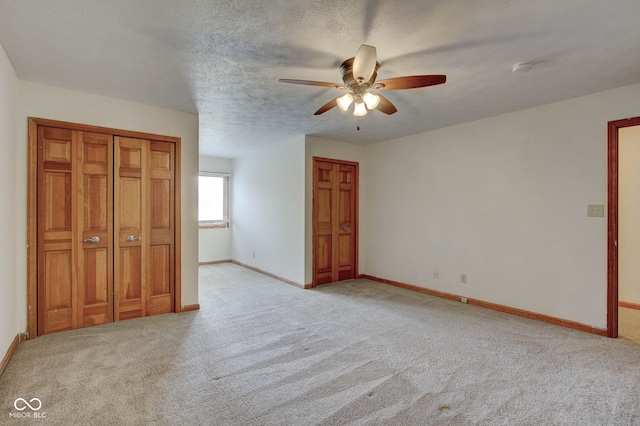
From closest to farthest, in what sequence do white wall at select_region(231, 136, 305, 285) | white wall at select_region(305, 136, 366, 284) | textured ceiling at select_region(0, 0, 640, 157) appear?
textured ceiling at select_region(0, 0, 640, 157)
white wall at select_region(305, 136, 366, 284)
white wall at select_region(231, 136, 305, 285)

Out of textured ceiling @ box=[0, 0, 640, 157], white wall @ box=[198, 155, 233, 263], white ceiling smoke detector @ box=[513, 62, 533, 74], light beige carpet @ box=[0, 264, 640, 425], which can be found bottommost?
light beige carpet @ box=[0, 264, 640, 425]

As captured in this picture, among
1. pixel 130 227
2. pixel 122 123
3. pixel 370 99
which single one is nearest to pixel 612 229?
pixel 370 99

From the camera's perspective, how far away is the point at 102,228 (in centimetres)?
323

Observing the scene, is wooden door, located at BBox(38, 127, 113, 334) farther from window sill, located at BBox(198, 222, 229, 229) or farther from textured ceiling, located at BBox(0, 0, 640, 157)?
window sill, located at BBox(198, 222, 229, 229)

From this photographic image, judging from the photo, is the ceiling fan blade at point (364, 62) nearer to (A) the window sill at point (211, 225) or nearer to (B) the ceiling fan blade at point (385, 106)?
(B) the ceiling fan blade at point (385, 106)

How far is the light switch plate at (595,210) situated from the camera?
3053 millimetres

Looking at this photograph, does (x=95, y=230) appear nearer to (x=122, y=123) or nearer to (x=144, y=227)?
(x=144, y=227)

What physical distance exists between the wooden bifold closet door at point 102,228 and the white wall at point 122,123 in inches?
4.6

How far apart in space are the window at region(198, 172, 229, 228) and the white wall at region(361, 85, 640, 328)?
147 inches

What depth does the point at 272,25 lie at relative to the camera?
194cm

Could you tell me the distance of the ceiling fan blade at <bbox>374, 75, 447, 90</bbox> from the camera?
6.77ft

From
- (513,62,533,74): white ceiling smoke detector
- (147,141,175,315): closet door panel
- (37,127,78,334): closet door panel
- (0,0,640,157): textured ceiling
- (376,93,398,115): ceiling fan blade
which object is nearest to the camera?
(0,0,640,157): textured ceiling

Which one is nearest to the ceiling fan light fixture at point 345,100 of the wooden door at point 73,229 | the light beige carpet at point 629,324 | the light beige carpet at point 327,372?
the light beige carpet at point 327,372

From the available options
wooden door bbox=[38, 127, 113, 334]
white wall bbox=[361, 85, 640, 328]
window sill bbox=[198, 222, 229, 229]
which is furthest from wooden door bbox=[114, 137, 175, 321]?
white wall bbox=[361, 85, 640, 328]
